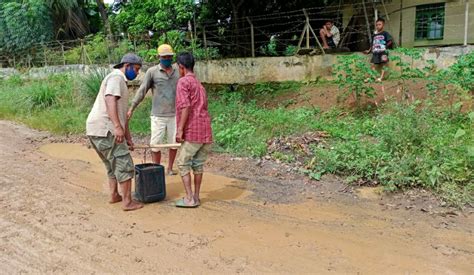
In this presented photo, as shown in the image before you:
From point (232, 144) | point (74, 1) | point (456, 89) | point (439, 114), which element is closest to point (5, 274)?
point (232, 144)

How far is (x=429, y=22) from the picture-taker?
13.2 metres

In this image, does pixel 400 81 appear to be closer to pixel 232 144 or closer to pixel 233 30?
pixel 232 144

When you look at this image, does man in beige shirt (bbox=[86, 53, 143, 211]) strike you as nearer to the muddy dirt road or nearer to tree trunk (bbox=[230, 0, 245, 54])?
the muddy dirt road

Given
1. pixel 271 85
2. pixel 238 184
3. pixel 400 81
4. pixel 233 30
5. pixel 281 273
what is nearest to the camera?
pixel 281 273

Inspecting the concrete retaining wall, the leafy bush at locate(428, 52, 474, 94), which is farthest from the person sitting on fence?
the leafy bush at locate(428, 52, 474, 94)

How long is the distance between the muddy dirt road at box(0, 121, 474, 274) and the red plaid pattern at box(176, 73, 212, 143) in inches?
32.8

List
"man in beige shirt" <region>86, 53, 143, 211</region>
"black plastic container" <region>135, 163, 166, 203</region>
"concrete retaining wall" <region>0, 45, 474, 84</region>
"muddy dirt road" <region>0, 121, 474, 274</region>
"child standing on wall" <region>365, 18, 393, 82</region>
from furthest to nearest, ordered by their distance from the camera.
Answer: "concrete retaining wall" <region>0, 45, 474, 84</region> < "child standing on wall" <region>365, 18, 393, 82</region> < "black plastic container" <region>135, 163, 166, 203</region> < "man in beige shirt" <region>86, 53, 143, 211</region> < "muddy dirt road" <region>0, 121, 474, 274</region>

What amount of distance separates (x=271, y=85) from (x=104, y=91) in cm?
693

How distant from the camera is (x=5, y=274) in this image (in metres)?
3.30

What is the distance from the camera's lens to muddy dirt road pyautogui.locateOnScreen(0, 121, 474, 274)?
3385mm

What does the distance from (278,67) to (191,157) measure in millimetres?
7059

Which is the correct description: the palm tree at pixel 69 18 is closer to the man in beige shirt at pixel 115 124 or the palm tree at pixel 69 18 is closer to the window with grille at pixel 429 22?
the window with grille at pixel 429 22

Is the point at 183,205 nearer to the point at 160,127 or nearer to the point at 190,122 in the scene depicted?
the point at 190,122

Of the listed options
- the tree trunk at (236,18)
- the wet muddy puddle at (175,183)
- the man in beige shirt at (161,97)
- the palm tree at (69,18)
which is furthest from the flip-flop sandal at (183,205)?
the palm tree at (69,18)
